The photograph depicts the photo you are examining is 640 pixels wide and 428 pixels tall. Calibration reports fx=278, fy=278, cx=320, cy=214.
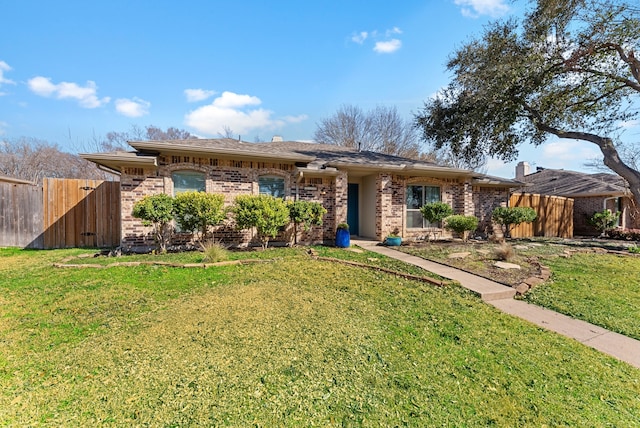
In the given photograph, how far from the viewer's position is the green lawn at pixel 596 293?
13.4ft

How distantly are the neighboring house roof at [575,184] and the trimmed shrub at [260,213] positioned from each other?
453 inches

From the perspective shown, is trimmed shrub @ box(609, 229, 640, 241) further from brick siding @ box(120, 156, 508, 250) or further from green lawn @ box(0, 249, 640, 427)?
green lawn @ box(0, 249, 640, 427)

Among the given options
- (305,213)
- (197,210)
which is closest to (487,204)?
(305,213)

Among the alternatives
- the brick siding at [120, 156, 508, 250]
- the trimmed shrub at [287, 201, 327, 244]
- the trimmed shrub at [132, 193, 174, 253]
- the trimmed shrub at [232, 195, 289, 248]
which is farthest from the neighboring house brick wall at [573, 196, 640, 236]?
the trimmed shrub at [132, 193, 174, 253]

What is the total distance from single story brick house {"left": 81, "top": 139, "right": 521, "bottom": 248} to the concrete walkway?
14.8 ft

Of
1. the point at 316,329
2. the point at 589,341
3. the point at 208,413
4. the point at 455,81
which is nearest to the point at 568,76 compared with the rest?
the point at 455,81

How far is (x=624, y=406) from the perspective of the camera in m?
2.32

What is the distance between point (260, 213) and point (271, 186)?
1827mm

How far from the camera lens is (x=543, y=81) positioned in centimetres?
1046

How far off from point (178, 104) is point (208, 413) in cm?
1408

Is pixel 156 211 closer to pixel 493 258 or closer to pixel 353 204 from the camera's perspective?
pixel 353 204

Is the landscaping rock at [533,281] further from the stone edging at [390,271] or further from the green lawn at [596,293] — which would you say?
the stone edging at [390,271]

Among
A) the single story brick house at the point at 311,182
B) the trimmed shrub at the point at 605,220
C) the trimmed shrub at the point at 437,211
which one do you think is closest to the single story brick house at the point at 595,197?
the trimmed shrub at the point at 605,220

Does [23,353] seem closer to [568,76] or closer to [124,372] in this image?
[124,372]
